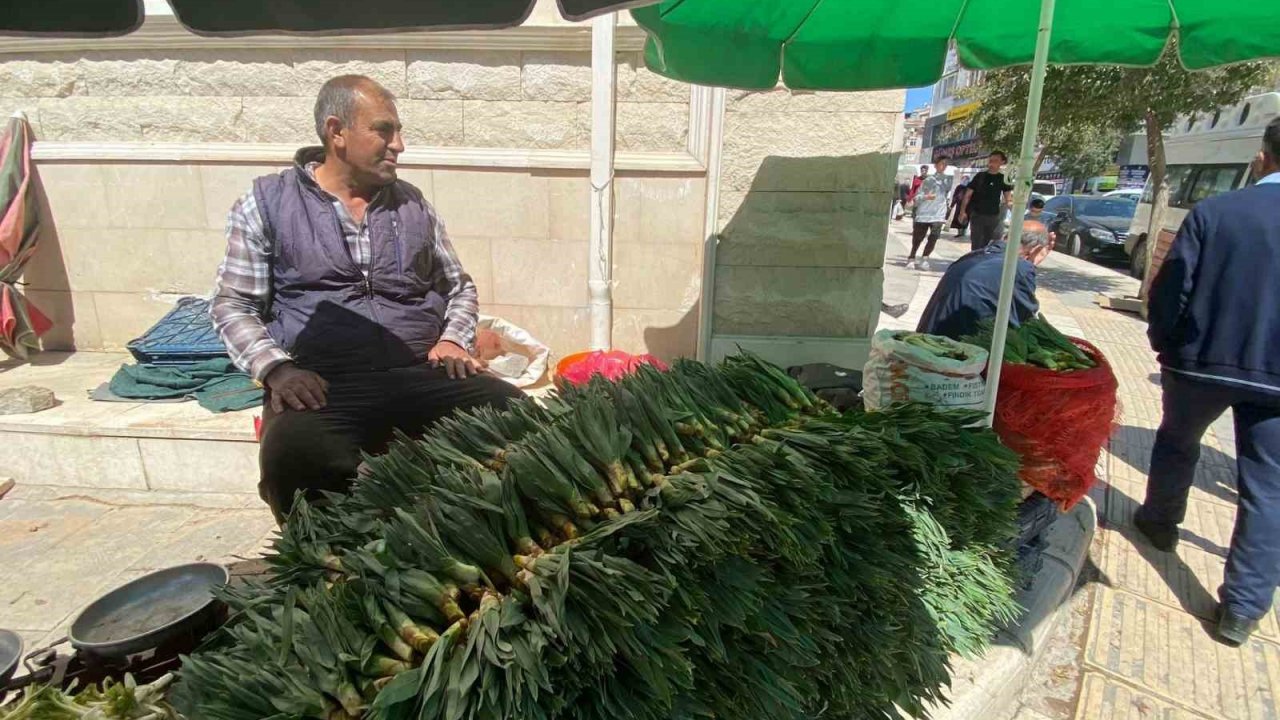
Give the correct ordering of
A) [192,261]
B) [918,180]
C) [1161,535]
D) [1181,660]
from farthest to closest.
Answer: [918,180] → [192,261] → [1161,535] → [1181,660]

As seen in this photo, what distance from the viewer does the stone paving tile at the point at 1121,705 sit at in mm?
2229

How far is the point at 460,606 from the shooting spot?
3.41 feet

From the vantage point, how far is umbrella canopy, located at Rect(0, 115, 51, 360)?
4.51 m

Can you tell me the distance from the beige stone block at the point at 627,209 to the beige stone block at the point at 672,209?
0.6 inches

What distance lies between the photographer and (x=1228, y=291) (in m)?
2.61

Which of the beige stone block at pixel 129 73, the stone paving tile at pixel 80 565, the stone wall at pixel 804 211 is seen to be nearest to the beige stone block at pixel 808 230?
the stone wall at pixel 804 211

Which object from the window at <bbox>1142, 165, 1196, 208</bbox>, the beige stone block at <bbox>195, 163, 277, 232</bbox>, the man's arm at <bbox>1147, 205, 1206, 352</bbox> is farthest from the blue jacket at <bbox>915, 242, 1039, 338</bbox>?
the window at <bbox>1142, 165, 1196, 208</bbox>

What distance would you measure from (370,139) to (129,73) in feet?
13.2

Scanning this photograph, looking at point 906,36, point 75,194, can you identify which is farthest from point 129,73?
point 906,36

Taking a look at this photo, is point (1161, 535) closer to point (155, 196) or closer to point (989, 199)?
point (155, 196)

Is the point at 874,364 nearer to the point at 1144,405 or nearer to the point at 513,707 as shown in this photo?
the point at 513,707

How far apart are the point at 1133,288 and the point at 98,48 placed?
1479cm

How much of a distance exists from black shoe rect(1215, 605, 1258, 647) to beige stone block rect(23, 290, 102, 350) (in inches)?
288

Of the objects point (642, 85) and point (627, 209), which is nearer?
point (642, 85)
